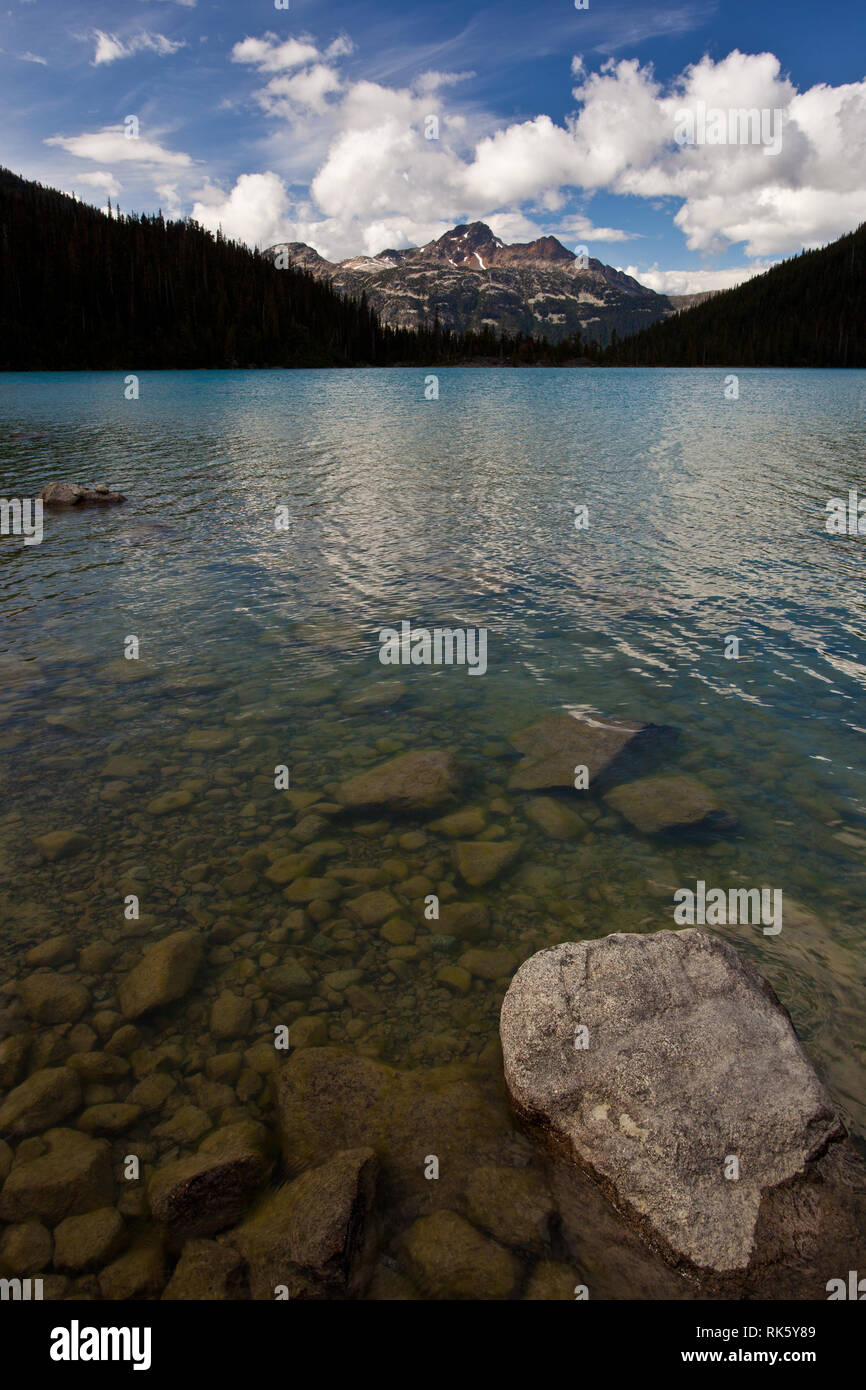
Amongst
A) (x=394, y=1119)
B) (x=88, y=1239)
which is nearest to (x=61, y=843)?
(x=88, y=1239)

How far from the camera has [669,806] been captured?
29.9ft

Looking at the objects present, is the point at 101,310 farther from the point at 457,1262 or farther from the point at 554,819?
the point at 457,1262

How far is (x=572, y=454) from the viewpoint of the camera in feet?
132

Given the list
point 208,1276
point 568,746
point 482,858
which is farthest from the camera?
point 568,746

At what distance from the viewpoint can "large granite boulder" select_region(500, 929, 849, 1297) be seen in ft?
14.9

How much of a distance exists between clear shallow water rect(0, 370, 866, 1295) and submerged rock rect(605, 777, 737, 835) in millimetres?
244

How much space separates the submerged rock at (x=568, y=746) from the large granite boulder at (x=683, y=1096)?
154 inches

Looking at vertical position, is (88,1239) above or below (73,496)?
below

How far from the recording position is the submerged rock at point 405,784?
30.6ft

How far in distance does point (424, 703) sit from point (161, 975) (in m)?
6.49
